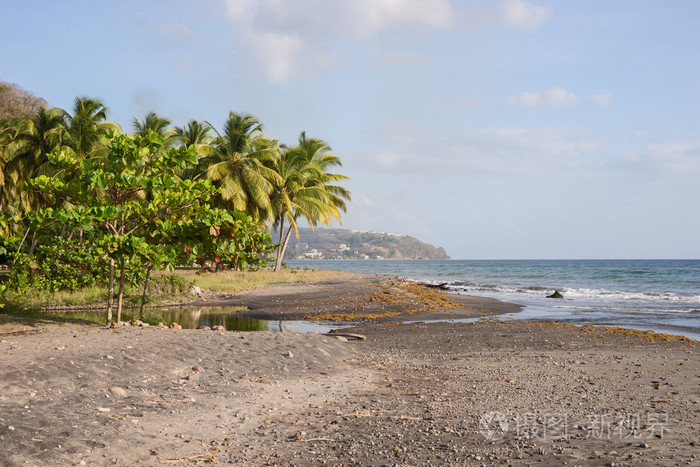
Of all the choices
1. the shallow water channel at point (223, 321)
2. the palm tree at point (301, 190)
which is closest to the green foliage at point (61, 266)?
the shallow water channel at point (223, 321)

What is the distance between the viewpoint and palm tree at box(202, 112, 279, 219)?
34500 mm

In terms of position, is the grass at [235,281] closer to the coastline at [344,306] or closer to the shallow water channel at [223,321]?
the coastline at [344,306]

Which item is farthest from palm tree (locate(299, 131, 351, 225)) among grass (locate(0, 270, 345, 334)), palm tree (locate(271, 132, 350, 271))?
grass (locate(0, 270, 345, 334))

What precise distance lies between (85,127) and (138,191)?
2015 cm

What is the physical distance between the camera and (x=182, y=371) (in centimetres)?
795

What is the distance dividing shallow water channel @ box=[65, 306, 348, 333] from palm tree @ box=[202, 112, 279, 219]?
52.2 feet

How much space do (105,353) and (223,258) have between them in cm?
422

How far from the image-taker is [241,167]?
36062 millimetres

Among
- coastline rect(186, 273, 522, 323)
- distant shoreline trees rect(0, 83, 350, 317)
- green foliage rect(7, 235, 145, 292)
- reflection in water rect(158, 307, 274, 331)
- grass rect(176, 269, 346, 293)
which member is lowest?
reflection in water rect(158, 307, 274, 331)

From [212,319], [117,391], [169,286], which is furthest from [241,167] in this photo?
[117,391]

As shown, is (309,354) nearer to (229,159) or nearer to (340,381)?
(340,381)

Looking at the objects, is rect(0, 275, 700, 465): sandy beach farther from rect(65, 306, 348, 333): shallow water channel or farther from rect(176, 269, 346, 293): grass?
rect(176, 269, 346, 293): grass

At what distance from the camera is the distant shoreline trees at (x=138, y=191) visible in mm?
10414

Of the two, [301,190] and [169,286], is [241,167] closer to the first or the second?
[301,190]
